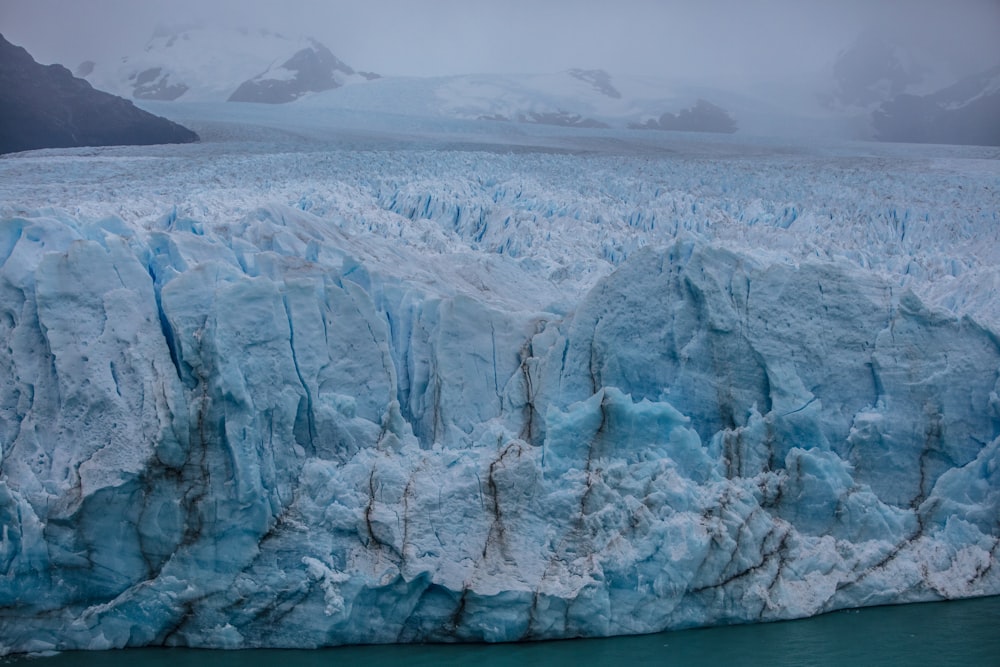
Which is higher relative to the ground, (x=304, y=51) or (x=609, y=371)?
(x=304, y=51)

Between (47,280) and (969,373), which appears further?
(969,373)

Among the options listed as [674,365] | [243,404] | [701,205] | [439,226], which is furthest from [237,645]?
[701,205]

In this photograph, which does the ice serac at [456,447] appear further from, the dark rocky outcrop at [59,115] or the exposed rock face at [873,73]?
the exposed rock face at [873,73]

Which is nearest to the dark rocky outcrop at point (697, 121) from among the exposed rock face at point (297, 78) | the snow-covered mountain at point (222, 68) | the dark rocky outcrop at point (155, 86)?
the exposed rock face at point (297, 78)

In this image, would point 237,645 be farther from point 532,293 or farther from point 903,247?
point 903,247

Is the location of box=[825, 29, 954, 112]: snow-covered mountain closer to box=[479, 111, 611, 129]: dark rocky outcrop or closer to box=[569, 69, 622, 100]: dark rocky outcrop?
box=[569, 69, 622, 100]: dark rocky outcrop

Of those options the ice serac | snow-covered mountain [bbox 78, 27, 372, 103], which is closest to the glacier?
the ice serac
